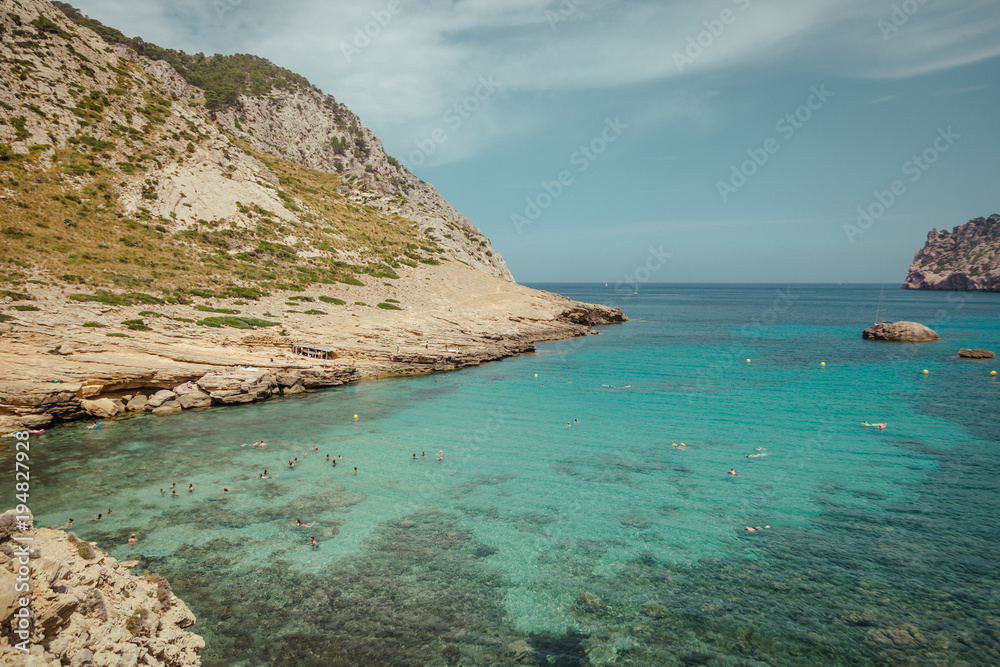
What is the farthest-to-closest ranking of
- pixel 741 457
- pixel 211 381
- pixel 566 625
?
pixel 211 381, pixel 741 457, pixel 566 625

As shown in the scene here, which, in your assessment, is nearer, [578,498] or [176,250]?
[578,498]

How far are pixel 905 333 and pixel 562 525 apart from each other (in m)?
81.4

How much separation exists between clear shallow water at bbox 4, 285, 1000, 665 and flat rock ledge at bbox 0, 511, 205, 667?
2.63m

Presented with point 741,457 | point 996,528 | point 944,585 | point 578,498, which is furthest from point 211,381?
point 996,528

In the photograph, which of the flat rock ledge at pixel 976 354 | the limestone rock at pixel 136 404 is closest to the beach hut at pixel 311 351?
the limestone rock at pixel 136 404

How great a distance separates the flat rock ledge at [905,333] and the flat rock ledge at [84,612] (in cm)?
9342

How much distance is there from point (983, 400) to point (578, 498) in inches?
1557

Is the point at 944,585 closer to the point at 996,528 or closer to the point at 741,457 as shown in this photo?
the point at 996,528

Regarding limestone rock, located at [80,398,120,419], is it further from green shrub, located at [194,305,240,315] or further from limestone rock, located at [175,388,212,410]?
green shrub, located at [194,305,240,315]

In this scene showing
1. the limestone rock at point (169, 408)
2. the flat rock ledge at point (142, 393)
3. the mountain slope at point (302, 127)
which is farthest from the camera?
the mountain slope at point (302, 127)

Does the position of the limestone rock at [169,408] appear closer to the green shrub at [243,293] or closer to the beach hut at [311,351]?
the beach hut at [311,351]

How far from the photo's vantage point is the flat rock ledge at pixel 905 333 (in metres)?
74.3

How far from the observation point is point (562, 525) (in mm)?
20062

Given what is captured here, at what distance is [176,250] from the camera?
56.7 metres
